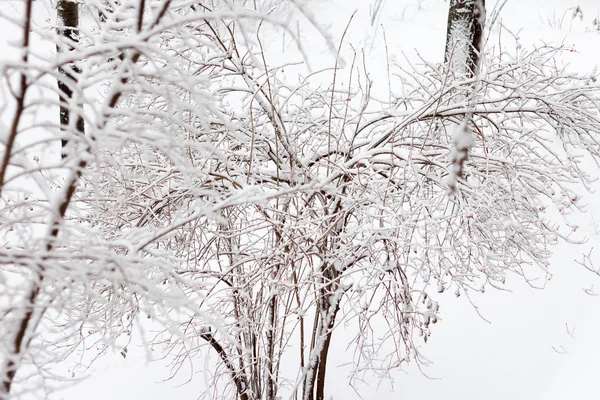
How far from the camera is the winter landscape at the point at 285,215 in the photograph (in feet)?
4.57

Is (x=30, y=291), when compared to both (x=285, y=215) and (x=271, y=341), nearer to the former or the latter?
(x=285, y=215)

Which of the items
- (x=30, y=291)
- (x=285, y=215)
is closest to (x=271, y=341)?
(x=285, y=215)

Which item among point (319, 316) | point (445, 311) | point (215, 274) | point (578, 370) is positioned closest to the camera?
point (215, 274)

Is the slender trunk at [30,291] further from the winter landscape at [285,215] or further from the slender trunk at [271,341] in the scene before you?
the slender trunk at [271,341]

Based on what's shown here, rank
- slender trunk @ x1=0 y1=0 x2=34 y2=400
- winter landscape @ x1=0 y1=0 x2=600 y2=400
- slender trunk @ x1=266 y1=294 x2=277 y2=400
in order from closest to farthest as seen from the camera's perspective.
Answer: slender trunk @ x1=0 y1=0 x2=34 y2=400
winter landscape @ x1=0 y1=0 x2=600 y2=400
slender trunk @ x1=266 y1=294 x2=277 y2=400

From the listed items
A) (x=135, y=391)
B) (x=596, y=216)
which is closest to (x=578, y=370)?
(x=596, y=216)

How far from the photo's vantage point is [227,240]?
356 cm

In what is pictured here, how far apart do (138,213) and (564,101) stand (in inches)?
116

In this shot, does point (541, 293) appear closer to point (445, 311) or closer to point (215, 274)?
point (445, 311)

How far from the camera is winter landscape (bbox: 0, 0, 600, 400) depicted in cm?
139

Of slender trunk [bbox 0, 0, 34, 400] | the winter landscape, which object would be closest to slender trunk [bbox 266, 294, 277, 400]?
the winter landscape

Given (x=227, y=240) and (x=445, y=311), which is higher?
(x=445, y=311)

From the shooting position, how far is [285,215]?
9.45 feet

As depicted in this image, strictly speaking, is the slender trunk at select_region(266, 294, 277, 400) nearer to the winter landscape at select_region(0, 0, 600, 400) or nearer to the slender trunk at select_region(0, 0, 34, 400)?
the winter landscape at select_region(0, 0, 600, 400)
